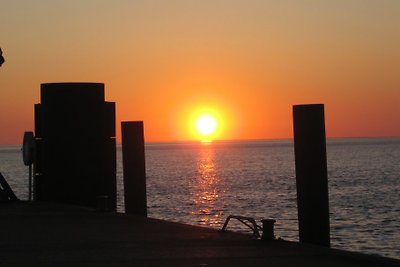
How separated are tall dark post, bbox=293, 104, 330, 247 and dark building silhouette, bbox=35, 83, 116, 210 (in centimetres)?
541

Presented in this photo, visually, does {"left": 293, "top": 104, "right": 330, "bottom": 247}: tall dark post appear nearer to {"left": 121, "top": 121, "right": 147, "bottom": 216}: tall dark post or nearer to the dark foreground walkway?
the dark foreground walkway

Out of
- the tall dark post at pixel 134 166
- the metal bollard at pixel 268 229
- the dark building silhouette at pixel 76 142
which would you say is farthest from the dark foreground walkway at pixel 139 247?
the dark building silhouette at pixel 76 142

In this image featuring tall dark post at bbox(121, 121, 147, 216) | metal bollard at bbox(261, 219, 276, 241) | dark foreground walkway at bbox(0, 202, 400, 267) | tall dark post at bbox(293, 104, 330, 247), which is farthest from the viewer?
tall dark post at bbox(121, 121, 147, 216)

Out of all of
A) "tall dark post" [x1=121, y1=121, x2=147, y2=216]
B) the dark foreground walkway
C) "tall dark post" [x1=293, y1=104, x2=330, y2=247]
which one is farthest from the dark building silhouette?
"tall dark post" [x1=293, y1=104, x2=330, y2=247]

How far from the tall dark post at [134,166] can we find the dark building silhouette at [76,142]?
0.49 meters

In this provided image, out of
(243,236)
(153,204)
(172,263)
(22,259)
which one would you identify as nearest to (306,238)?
(243,236)

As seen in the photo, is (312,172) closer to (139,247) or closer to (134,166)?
(139,247)

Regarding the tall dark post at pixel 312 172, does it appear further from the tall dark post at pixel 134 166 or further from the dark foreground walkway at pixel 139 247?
the tall dark post at pixel 134 166

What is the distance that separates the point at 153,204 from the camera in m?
48.5

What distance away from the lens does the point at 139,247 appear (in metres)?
10.3

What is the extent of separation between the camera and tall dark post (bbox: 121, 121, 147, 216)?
1556 cm

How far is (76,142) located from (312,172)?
5901mm

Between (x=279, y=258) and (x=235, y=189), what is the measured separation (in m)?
56.7

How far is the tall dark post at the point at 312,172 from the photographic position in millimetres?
11102
